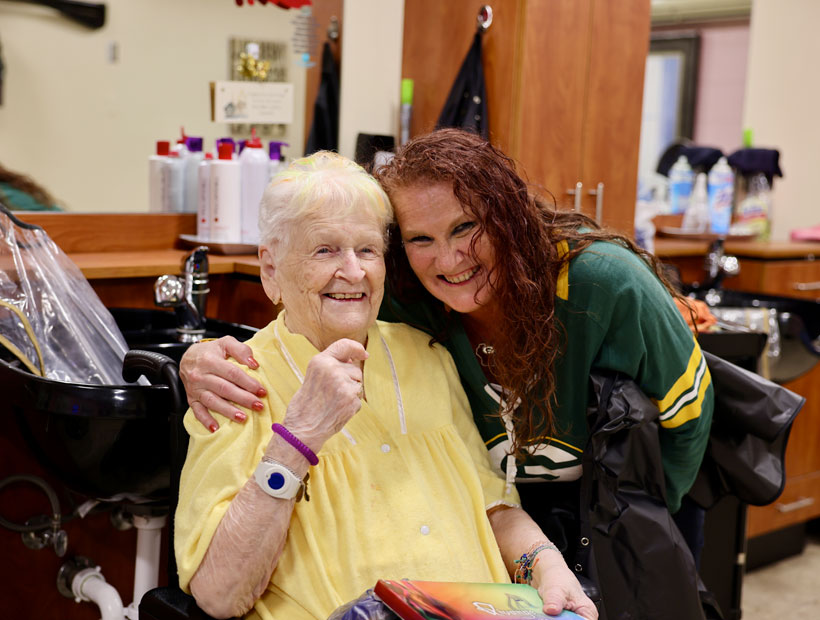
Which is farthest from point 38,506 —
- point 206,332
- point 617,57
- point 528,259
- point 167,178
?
point 617,57

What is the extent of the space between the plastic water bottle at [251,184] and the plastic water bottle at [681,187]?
2.03 m

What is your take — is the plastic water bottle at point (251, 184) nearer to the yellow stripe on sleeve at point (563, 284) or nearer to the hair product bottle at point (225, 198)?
the hair product bottle at point (225, 198)

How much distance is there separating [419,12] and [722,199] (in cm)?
155

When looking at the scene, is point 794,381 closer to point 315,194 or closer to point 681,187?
point 681,187

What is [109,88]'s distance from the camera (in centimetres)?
236

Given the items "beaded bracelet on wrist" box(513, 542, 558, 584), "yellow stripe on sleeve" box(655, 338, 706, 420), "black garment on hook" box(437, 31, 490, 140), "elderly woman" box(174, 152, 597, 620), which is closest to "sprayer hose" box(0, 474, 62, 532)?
"elderly woman" box(174, 152, 597, 620)

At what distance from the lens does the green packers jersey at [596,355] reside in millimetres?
1580

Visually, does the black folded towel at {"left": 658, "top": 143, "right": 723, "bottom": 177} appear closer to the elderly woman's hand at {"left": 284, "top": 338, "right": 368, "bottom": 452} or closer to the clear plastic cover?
the clear plastic cover

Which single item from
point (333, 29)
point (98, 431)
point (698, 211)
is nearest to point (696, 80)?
point (698, 211)

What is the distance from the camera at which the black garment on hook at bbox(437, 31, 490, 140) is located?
2.81 metres

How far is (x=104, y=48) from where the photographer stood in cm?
234

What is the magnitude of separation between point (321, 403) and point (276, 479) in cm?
12

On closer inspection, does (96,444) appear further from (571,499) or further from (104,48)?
(104,48)

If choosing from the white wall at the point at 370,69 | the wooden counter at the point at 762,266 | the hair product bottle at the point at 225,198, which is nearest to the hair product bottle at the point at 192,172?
the hair product bottle at the point at 225,198
